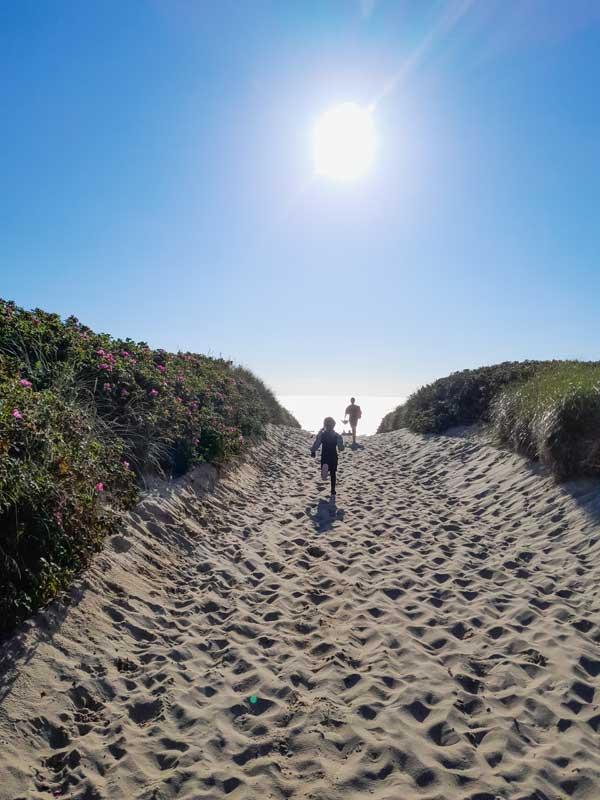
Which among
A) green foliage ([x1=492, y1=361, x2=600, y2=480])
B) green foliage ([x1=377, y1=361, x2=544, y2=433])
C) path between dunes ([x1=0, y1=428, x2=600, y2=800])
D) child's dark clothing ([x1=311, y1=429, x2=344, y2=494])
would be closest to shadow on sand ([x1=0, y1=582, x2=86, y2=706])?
A: path between dunes ([x1=0, y1=428, x2=600, y2=800])

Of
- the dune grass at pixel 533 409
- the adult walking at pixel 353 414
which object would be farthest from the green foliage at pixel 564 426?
the adult walking at pixel 353 414

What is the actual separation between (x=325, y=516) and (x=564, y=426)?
4461mm

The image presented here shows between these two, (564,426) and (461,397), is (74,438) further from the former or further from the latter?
(461,397)

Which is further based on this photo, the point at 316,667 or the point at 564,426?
the point at 564,426

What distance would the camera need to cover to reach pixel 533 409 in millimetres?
11227

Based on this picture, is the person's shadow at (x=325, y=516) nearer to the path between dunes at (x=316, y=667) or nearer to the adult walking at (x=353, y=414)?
the path between dunes at (x=316, y=667)

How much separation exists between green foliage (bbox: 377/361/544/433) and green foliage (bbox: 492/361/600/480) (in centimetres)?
410

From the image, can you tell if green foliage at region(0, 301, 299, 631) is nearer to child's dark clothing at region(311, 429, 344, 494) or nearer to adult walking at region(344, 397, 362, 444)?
child's dark clothing at region(311, 429, 344, 494)

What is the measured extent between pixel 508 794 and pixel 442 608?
264 centimetres

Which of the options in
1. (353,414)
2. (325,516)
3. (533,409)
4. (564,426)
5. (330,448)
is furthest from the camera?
(353,414)

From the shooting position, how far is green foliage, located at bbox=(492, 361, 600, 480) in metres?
8.91

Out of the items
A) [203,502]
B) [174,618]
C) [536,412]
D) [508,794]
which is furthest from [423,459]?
[508,794]

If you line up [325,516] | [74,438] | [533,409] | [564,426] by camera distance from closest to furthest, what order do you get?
1. [74,438]
2. [564,426]
3. [325,516]
4. [533,409]

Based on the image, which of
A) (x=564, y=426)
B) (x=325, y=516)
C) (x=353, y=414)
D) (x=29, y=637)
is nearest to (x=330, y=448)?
(x=325, y=516)
